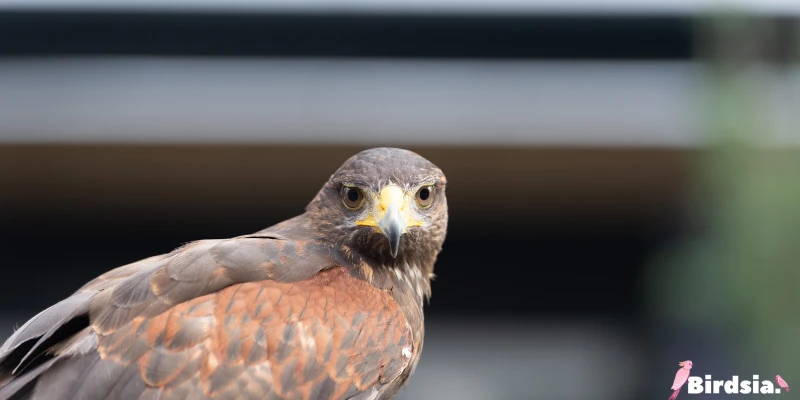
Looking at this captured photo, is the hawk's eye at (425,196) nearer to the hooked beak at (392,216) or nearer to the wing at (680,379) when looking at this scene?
the hooked beak at (392,216)

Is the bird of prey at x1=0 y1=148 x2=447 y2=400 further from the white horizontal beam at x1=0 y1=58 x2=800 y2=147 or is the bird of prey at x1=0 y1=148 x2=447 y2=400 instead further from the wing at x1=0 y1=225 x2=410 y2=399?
the white horizontal beam at x1=0 y1=58 x2=800 y2=147

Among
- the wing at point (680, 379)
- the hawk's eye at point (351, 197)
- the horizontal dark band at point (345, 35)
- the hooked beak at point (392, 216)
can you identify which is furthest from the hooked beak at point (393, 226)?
the horizontal dark band at point (345, 35)

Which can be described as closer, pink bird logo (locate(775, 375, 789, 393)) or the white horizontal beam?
pink bird logo (locate(775, 375, 789, 393))

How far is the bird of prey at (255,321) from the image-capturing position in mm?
2631

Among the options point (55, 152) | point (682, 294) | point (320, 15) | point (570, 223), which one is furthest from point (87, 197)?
point (682, 294)

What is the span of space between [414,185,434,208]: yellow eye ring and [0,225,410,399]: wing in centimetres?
46

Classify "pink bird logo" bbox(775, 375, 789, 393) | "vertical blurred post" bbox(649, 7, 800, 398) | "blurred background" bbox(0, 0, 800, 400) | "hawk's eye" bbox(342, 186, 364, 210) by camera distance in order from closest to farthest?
1. "hawk's eye" bbox(342, 186, 364, 210)
2. "pink bird logo" bbox(775, 375, 789, 393)
3. "vertical blurred post" bbox(649, 7, 800, 398)
4. "blurred background" bbox(0, 0, 800, 400)

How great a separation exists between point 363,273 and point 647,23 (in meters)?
5.72

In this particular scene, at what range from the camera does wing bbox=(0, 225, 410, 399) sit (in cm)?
262

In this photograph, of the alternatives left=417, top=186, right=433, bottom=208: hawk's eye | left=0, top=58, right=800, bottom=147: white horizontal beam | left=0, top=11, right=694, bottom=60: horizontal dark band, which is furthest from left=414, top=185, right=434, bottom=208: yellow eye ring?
left=0, top=11, right=694, bottom=60: horizontal dark band

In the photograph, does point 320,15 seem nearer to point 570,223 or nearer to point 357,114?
point 357,114

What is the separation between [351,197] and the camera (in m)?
3.18

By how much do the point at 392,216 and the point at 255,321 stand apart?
0.62 metres

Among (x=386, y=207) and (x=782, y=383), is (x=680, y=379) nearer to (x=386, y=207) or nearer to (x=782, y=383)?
(x=782, y=383)
